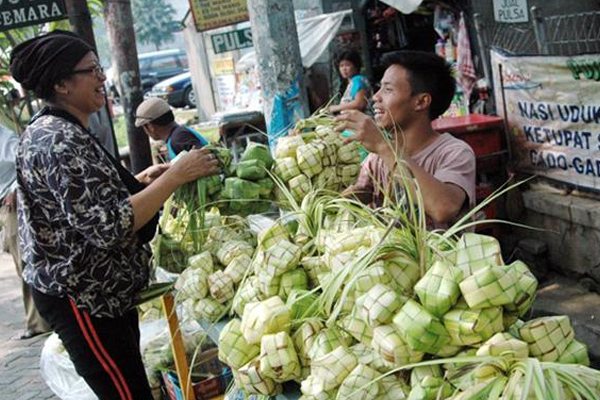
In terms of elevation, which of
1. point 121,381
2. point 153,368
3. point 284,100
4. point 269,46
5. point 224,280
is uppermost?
point 269,46

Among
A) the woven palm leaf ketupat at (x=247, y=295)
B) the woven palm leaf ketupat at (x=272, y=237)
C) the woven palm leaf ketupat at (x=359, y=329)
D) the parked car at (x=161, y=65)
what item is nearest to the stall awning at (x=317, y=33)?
the woven palm leaf ketupat at (x=272, y=237)

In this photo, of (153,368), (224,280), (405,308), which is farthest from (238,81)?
(405,308)

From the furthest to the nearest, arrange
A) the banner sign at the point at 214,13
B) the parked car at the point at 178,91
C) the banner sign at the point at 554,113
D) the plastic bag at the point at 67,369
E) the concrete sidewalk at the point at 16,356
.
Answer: the parked car at the point at 178,91, the banner sign at the point at 214,13, the concrete sidewalk at the point at 16,356, the banner sign at the point at 554,113, the plastic bag at the point at 67,369

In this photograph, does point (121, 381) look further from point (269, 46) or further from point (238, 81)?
point (238, 81)

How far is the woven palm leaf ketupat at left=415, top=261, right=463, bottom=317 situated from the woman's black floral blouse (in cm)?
128

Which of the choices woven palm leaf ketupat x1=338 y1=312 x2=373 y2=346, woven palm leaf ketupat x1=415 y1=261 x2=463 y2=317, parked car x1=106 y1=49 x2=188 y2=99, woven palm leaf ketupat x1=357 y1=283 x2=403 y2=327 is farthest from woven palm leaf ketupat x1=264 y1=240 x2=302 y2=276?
parked car x1=106 y1=49 x2=188 y2=99

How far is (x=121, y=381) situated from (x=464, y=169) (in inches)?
62.9

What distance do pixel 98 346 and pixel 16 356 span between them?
3.69 meters

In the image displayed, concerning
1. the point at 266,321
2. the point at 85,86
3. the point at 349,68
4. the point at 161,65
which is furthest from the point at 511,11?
the point at 161,65

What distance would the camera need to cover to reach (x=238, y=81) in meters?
16.2

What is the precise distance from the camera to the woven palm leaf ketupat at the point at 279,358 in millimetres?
2104

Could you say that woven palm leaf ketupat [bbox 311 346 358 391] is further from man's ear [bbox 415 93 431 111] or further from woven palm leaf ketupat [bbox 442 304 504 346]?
man's ear [bbox 415 93 431 111]

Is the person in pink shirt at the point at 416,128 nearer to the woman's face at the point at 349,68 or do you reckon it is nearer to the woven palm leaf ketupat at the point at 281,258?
the woven palm leaf ketupat at the point at 281,258

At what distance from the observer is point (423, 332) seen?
5.68 ft
